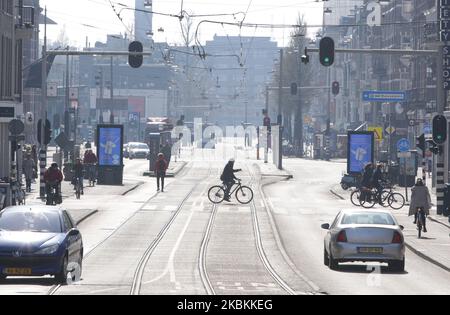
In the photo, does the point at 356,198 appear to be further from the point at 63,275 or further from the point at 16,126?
the point at 63,275

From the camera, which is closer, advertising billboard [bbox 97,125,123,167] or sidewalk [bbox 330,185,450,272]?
sidewalk [bbox 330,185,450,272]

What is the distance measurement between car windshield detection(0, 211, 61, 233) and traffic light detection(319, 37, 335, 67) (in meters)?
21.6

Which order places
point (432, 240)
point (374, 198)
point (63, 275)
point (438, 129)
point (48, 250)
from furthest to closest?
point (374, 198)
point (438, 129)
point (432, 240)
point (63, 275)
point (48, 250)

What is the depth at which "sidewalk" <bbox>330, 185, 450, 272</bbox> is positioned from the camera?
3186 cm

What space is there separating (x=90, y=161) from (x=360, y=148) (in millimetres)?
13289

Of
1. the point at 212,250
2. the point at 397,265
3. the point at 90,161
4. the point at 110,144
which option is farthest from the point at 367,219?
the point at 110,144

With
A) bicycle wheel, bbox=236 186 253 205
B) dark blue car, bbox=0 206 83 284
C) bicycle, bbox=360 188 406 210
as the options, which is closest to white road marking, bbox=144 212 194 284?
dark blue car, bbox=0 206 83 284

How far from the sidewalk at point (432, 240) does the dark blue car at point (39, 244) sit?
344 inches

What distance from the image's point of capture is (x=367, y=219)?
28.2 metres

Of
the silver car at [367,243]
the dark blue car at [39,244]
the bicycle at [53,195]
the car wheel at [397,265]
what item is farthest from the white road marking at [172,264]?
the bicycle at [53,195]

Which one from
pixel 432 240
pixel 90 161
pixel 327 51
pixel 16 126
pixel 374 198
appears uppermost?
pixel 327 51

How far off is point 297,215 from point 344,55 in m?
117

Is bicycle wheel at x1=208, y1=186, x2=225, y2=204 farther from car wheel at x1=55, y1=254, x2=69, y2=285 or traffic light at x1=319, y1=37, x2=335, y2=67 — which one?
car wheel at x1=55, y1=254, x2=69, y2=285
